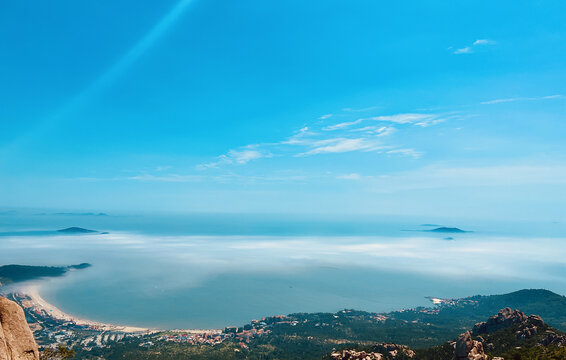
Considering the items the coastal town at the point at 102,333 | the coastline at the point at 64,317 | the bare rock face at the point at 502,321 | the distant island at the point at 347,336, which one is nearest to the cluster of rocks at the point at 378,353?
the distant island at the point at 347,336

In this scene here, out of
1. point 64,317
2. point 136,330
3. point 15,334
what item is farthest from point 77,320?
point 15,334

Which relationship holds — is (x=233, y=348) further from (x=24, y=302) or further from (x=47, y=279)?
(x=47, y=279)

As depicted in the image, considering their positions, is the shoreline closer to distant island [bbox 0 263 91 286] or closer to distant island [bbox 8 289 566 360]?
distant island [bbox 8 289 566 360]

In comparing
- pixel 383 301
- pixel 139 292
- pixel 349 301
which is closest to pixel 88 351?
pixel 139 292

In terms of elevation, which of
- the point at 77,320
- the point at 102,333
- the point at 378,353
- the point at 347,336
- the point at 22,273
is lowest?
the point at 77,320

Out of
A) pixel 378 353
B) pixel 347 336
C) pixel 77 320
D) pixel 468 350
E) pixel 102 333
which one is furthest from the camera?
pixel 77 320

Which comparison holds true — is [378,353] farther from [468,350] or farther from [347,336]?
[347,336]
